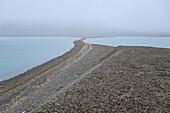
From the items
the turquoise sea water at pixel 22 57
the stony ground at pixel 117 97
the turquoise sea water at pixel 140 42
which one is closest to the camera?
the stony ground at pixel 117 97

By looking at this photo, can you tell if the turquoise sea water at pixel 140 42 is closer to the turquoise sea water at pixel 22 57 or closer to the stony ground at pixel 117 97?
the turquoise sea water at pixel 22 57

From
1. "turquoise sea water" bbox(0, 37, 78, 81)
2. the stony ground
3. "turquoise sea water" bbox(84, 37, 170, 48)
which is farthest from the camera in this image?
"turquoise sea water" bbox(84, 37, 170, 48)

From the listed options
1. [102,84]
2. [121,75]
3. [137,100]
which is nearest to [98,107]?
[137,100]

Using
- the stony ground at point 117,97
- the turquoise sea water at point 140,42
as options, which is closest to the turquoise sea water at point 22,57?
the stony ground at point 117,97

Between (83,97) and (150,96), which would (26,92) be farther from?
(150,96)

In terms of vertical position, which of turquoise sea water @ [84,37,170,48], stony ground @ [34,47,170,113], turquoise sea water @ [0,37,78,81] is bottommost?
turquoise sea water @ [0,37,78,81]

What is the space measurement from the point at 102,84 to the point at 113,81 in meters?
1.24

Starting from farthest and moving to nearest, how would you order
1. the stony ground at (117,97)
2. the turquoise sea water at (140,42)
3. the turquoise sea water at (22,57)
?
the turquoise sea water at (140,42)
the turquoise sea water at (22,57)
the stony ground at (117,97)

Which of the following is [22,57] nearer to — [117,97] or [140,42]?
[117,97]

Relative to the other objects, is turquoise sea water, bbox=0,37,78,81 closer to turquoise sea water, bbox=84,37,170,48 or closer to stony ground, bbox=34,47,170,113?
stony ground, bbox=34,47,170,113

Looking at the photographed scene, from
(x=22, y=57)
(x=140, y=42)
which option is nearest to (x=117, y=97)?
(x=22, y=57)

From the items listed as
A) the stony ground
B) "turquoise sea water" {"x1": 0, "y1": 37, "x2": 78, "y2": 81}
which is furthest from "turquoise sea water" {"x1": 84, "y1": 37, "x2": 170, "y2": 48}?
the stony ground

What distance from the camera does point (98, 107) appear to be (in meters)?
7.36

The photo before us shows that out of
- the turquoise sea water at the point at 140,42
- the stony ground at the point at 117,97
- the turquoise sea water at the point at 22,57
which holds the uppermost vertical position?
the turquoise sea water at the point at 140,42
